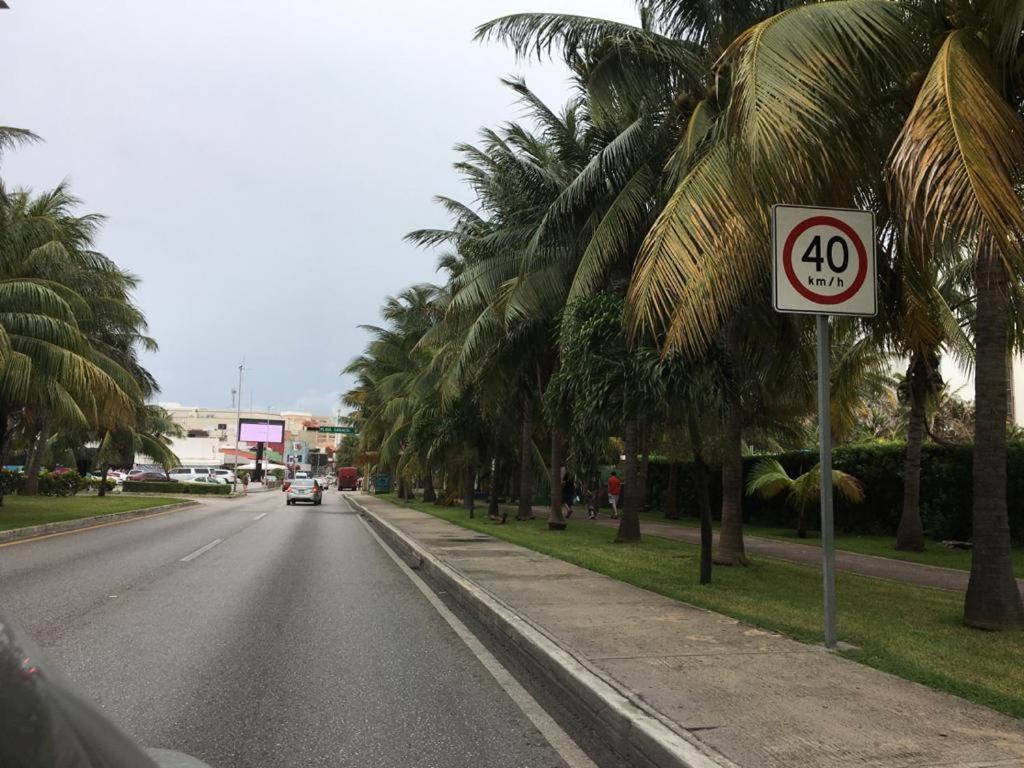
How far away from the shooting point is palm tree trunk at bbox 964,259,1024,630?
25.0ft

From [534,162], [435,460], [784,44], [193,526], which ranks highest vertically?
[534,162]

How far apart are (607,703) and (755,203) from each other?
473 cm

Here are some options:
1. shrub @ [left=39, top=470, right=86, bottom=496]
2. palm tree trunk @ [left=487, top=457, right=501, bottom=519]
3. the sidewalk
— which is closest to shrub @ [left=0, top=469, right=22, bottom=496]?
shrub @ [left=39, top=470, right=86, bottom=496]

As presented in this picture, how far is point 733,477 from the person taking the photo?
1277cm

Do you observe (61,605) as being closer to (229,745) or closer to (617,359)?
(229,745)

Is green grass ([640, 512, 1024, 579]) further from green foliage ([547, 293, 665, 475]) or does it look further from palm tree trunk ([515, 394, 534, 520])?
green foliage ([547, 293, 665, 475])

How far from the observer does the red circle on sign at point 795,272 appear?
6566 millimetres

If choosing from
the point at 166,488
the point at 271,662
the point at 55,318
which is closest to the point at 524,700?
the point at 271,662

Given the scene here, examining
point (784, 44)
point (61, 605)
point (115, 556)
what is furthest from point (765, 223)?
point (115, 556)

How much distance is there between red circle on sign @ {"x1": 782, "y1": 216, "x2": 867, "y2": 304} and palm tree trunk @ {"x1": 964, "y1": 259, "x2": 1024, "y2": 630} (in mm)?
1831

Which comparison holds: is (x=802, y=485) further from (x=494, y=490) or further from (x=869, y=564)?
(x=494, y=490)

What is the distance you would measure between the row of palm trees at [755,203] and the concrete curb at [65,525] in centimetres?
1133

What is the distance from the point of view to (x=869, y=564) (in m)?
14.2

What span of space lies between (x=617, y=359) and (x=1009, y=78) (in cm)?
489
